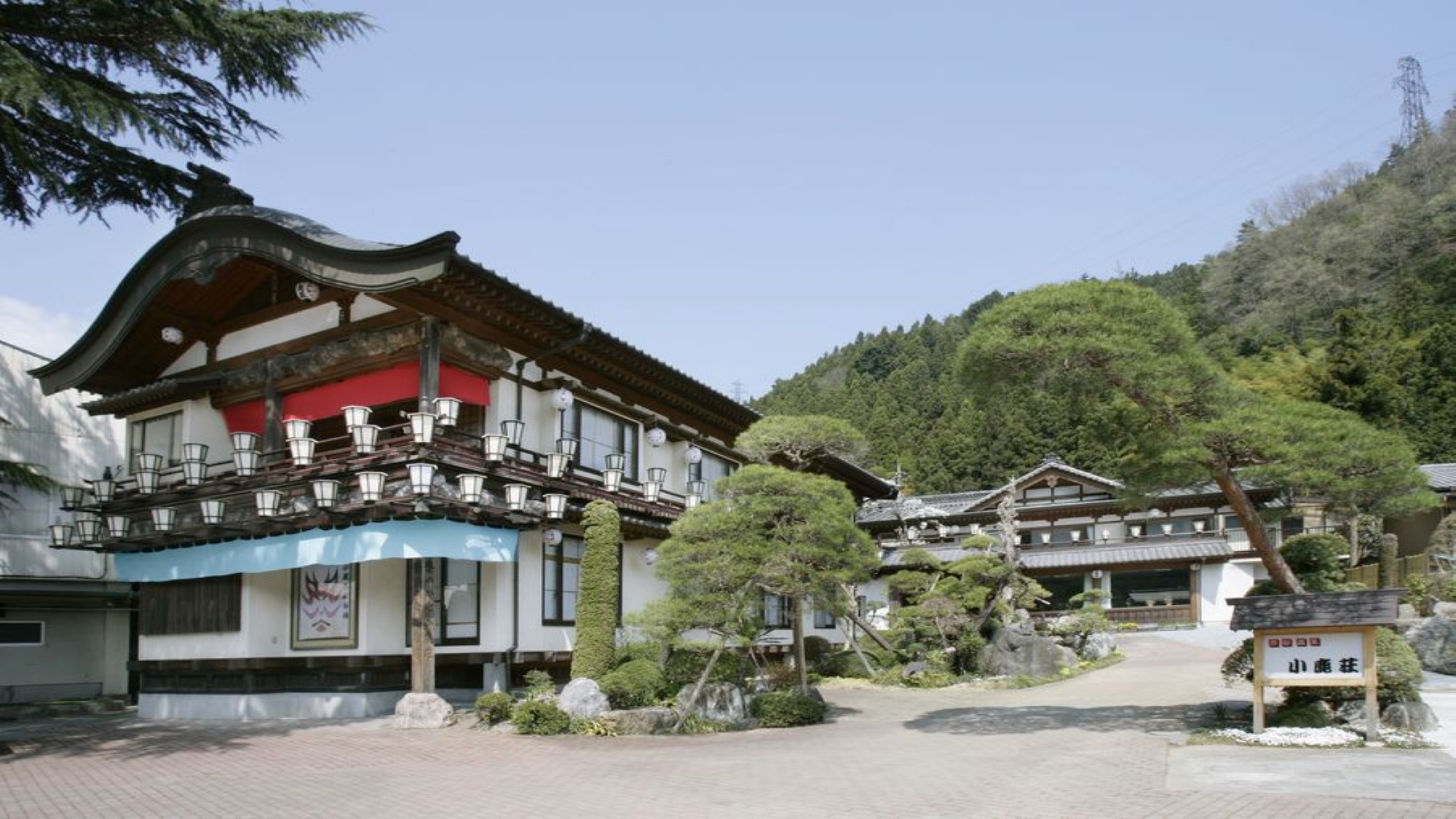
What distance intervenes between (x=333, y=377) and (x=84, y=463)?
1163 cm

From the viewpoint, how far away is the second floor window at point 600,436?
18.9 meters

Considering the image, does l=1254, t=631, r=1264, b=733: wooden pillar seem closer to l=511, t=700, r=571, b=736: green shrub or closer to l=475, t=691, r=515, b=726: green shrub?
l=511, t=700, r=571, b=736: green shrub

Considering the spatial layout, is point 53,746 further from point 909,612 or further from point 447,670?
point 909,612

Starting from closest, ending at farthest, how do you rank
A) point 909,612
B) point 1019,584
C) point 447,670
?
point 447,670 → point 909,612 → point 1019,584

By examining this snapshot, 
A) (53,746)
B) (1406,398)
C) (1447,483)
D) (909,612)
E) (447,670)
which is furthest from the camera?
(1406,398)

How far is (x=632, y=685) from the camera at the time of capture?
15148mm

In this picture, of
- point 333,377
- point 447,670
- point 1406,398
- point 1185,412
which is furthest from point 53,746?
point 1406,398

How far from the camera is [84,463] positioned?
81.3 ft

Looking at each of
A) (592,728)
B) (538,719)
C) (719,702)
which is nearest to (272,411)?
(538,719)

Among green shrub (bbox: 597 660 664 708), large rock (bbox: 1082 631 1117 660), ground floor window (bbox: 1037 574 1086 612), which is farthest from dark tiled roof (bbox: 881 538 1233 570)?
green shrub (bbox: 597 660 664 708)

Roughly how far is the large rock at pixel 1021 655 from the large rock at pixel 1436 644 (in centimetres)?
707

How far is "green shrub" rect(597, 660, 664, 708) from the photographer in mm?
15031

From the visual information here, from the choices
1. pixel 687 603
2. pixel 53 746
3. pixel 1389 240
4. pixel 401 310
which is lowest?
pixel 53 746

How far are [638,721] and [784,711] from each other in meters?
2.53
